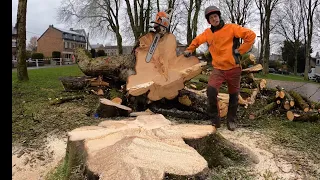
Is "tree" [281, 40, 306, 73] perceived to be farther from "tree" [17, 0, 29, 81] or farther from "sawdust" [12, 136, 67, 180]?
"sawdust" [12, 136, 67, 180]

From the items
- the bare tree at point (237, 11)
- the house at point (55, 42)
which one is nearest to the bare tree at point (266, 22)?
the bare tree at point (237, 11)

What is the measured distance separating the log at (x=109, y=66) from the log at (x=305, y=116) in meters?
2.70

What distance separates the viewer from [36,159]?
287 centimetres

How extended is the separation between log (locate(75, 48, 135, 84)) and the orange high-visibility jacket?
6.97 feet

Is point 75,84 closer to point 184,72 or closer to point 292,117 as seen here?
point 184,72

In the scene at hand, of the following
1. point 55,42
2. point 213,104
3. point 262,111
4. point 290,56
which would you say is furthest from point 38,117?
point 55,42

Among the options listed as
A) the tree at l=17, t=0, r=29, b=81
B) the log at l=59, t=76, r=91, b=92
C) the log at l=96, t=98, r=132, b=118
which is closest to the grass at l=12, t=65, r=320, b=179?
the log at l=96, t=98, r=132, b=118

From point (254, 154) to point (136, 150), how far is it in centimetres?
129

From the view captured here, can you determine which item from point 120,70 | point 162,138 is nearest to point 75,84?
point 120,70

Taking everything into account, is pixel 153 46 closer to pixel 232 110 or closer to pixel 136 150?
pixel 232 110

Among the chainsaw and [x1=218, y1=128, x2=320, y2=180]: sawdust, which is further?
the chainsaw

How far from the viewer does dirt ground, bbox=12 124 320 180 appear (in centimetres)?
252

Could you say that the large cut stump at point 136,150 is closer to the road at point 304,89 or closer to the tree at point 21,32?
the road at point 304,89

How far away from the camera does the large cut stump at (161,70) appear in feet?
13.9
